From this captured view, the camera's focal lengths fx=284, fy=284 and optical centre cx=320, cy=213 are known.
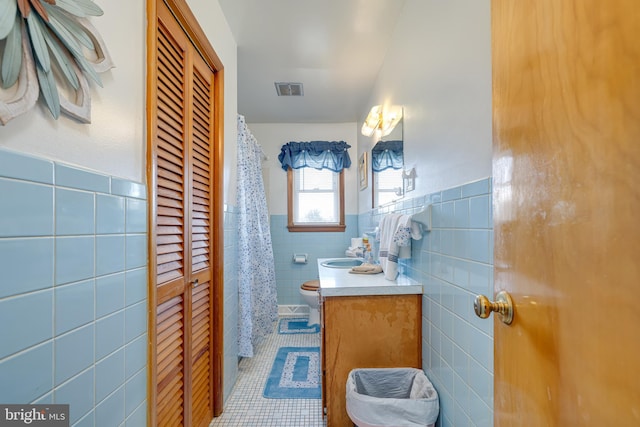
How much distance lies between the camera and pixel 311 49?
82.2 inches

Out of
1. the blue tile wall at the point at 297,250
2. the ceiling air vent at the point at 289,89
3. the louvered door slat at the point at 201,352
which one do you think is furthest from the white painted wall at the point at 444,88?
the blue tile wall at the point at 297,250

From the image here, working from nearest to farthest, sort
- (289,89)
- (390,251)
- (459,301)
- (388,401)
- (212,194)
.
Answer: (459,301)
(388,401)
(390,251)
(212,194)
(289,89)

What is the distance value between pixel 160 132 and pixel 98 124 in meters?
0.39

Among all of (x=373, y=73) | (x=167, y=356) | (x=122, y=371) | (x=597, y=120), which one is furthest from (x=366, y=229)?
(x=597, y=120)

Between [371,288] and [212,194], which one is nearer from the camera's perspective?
[371,288]

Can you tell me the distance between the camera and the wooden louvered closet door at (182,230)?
108 cm

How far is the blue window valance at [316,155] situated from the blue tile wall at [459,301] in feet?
7.09

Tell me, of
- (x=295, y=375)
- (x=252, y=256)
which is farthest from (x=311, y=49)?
(x=295, y=375)

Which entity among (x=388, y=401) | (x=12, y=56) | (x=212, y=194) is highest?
(x=12, y=56)

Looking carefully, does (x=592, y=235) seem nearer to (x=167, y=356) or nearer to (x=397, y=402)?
(x=397, y=402)

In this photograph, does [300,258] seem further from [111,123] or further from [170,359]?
[111,123]

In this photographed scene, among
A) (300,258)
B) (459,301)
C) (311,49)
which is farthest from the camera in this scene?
(300,258)

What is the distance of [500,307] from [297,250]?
2.98 m

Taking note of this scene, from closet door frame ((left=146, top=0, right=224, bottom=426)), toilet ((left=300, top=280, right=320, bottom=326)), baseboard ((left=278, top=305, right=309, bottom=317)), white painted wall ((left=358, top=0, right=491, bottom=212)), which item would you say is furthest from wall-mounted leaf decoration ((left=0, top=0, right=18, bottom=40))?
baseboard ((left=278, top=305, right=309, bottom=317))
